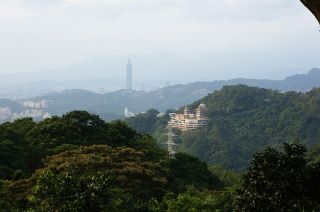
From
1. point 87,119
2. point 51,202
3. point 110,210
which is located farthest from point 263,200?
point 87,119

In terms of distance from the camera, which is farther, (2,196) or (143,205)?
(2,196)

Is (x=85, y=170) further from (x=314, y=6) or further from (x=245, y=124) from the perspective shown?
(x=245, y=124)

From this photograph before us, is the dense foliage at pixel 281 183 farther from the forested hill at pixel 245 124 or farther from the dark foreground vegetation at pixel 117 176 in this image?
the forested hill at pixel 245 124

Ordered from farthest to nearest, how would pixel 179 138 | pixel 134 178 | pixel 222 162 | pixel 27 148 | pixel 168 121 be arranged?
pixel 168 121 → pixel 179 138 → pixel 222 162 → pixel 27 148 → pixel 134 178

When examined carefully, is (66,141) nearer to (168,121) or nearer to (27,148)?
(27,148)

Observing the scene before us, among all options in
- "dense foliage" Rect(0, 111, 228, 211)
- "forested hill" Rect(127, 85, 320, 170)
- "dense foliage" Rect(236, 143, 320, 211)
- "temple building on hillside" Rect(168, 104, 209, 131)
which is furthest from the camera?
"temple building on hillside" Rect(168, 104, 209, 131)

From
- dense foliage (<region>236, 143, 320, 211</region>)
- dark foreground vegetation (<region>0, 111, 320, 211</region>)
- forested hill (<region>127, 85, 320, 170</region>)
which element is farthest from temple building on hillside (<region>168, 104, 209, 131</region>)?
dense foliage (<region>236, 143, 320, 211</region>)

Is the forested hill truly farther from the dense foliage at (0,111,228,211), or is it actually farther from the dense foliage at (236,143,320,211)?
the dense foliage at (236,143,320,211)

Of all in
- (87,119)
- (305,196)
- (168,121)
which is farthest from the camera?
(168,121)
